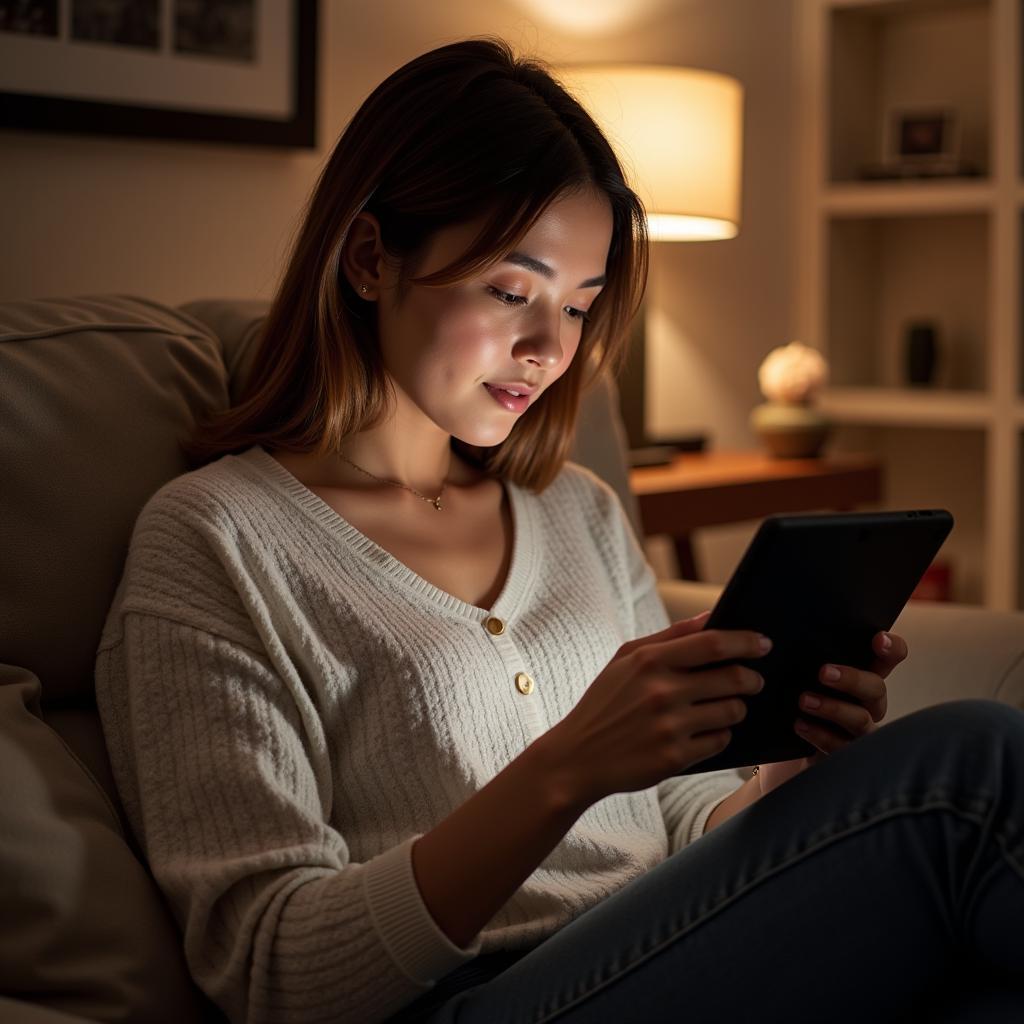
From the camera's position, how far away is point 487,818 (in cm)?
89

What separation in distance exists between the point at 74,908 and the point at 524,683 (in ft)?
1.29

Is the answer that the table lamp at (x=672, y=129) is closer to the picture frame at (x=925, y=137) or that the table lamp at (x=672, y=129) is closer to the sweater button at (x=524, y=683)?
the picture frame at (x=925, y=137)

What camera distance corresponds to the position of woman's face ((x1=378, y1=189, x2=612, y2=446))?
1.16 meters

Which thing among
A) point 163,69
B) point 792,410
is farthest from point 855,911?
point 792,410

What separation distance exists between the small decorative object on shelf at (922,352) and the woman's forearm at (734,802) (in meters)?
1.88

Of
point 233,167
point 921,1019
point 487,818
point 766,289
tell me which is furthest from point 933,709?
point 766,289

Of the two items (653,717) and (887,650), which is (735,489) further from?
(653,717)

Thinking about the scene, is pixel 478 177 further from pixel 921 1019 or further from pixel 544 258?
pixel 921 1019

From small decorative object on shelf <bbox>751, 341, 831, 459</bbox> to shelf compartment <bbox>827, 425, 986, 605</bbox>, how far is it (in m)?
0.60

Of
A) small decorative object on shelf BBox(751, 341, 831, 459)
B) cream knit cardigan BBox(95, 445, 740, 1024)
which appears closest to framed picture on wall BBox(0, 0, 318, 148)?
cream knit cardigan BBox(95, 445, 740, 1024)

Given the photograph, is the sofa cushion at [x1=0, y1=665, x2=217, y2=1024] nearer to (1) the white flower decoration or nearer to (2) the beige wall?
(2) the beige wall

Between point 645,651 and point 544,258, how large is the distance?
0.42 meters

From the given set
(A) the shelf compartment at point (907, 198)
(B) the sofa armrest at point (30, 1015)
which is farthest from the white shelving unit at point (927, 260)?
(B) the sofa armrest at point (30, 1015)

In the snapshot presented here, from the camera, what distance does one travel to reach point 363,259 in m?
1.22
